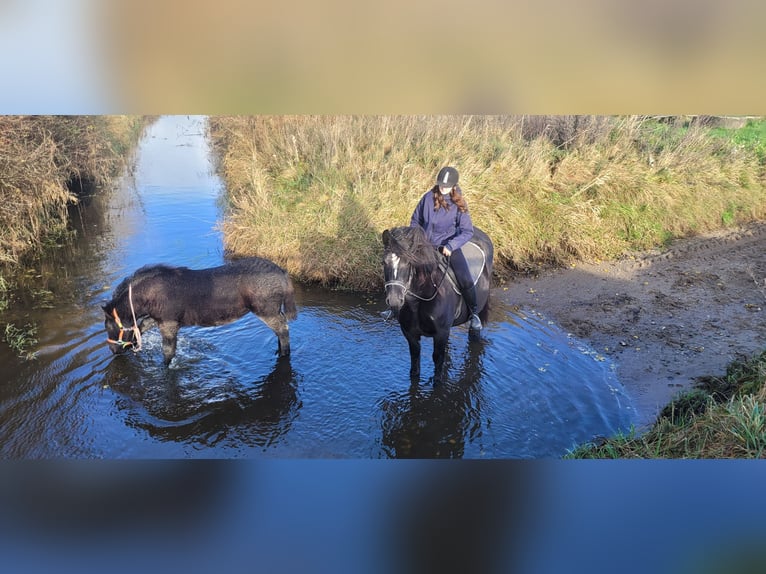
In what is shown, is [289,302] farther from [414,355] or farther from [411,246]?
[411,246]

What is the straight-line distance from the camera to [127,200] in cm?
1525

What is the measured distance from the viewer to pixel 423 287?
20.2 ft

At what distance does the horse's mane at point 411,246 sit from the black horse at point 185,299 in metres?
2.38

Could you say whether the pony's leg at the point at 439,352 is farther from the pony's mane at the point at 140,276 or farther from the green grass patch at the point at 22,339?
the green grass patch at the point at 22,339

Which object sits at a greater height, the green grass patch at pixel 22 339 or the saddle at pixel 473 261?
the saddle at pixel 473 261

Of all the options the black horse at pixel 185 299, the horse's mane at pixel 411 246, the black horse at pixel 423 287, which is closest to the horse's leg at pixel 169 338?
the black horse at pixel 185 299

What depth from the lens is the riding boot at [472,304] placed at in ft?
23.0

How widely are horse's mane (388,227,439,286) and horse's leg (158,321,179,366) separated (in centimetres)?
350

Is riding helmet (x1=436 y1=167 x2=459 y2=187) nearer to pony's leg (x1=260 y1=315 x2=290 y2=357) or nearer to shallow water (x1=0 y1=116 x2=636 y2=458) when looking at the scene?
shallow water (x1=0 y1=116 x2=636 y2=458)

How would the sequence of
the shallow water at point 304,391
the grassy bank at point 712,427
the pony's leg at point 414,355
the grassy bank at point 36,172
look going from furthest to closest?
the grassy bank at point 36,172
the pony's leg at point 414,355
the shallow water at point 304,391
the grassy bank at point 712,427

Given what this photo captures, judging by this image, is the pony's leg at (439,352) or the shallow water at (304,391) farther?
the pony's leg at (439,352)

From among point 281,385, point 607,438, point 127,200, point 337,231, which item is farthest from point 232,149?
point 607,438
